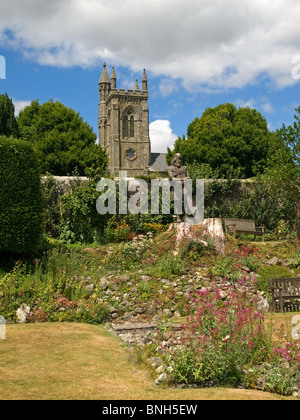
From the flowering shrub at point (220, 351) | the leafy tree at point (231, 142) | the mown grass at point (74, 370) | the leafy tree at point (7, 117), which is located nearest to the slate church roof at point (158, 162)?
the leafy tree at point (231, 142)

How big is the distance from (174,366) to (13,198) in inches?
284

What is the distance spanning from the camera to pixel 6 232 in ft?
34.4

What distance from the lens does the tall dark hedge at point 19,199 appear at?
10585 millimetres

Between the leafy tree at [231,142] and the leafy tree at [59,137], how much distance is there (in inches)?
314

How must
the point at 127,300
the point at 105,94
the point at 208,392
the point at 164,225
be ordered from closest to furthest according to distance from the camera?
1. the point at 208,392
2. the point at 127,300
3. the point at 164,225
4. the point at 105,94

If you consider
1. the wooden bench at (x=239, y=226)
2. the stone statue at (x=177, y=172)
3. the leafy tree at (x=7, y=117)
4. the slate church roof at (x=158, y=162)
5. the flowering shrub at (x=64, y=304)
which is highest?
the slate church roof at (x=158, y=162)

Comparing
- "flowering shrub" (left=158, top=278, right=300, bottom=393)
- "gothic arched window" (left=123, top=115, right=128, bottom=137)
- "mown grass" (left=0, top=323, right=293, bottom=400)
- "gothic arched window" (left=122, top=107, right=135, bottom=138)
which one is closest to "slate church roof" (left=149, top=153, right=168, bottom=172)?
"gothic arched window" (left=122, top=107, right=135, bottom=138)

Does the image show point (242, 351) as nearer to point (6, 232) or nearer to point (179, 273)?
point (179, 273)

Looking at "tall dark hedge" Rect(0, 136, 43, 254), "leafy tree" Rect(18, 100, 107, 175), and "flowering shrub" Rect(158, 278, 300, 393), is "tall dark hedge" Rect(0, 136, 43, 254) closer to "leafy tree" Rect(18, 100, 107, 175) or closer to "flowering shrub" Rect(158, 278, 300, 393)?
"flowering shrub" Rect(158, 278, 300, 393)

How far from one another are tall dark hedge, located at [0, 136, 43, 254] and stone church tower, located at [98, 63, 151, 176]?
51.6m

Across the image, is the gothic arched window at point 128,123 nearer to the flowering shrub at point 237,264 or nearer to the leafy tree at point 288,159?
the leafy tree at point 288,159
